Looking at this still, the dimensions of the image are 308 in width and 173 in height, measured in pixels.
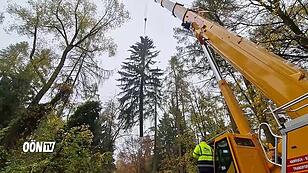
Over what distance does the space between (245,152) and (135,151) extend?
98.7ft

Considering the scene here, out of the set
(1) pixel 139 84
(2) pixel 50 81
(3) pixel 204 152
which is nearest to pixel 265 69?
(3) pixel 204 152

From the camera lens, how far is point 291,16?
8.77 meters

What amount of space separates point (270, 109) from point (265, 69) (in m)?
0.88

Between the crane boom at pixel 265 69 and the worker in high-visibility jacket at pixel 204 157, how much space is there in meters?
1.65

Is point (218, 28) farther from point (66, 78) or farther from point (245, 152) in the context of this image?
point (66, 78)

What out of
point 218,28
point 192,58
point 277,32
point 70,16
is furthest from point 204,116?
point 218,28

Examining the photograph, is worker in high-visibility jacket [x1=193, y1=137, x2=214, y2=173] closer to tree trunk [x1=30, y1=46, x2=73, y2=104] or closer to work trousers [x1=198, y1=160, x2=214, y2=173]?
work trousers [x1=198, y1=160, x2=214, y2=173]

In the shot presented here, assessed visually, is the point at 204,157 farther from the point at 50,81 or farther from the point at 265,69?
the point at 50,81

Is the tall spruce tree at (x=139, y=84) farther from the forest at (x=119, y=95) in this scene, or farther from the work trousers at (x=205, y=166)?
the work trousers at (x=205, y=166)

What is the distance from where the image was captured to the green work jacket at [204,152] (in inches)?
234

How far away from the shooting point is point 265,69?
184 inches

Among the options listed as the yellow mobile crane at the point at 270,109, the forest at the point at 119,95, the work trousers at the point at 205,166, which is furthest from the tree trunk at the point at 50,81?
the work trousers at the point at 205,166

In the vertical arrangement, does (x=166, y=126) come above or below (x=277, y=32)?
above

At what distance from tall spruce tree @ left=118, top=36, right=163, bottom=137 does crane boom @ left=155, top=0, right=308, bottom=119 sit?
86.5 feet
